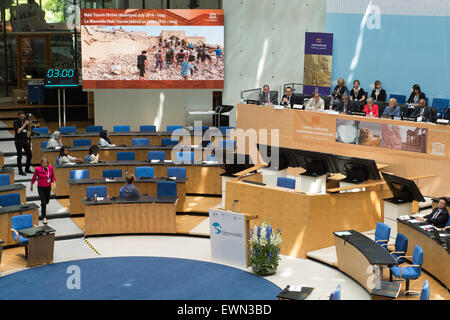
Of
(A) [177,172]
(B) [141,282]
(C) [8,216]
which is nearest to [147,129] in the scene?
(A) [177,172]

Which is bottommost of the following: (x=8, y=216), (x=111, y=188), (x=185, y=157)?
(x=8, y=216)

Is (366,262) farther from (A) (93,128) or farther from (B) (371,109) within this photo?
(A) (93,128)

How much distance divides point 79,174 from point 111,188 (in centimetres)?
85

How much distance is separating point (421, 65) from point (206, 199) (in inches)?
294

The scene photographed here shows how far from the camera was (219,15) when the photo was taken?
68.5 feet

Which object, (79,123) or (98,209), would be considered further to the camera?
(79,123)

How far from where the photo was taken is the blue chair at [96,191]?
14.1 metres

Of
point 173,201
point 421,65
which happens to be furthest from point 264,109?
point 173,201

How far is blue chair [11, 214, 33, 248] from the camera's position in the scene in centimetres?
1238

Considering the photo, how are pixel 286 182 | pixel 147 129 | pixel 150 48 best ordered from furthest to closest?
1. pixel 150 48
2. pixel 147 129
3. pixel 286 182

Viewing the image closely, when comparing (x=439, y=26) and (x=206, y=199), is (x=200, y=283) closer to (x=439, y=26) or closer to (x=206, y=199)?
(x=206, y=199)

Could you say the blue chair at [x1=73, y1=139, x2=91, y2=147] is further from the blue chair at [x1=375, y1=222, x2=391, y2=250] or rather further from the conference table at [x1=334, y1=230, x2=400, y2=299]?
the blue chair at [x1=375, y1=222, x2=391, y2=250]

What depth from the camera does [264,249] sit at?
11680mm

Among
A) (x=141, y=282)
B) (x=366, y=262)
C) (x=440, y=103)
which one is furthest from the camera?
(x=440, y=103)
